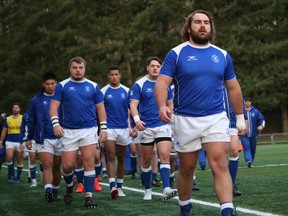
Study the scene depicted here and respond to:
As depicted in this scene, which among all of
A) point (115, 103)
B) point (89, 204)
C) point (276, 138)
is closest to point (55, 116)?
point (89, 204)

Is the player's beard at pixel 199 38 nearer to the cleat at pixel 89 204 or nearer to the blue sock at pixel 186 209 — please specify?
the blue sock at pixel 186 209

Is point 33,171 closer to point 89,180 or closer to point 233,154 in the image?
point 89,180

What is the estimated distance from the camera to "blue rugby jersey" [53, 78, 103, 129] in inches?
425

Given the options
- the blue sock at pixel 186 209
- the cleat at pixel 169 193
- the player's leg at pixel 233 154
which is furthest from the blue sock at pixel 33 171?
the blue sock at pixel 186 209

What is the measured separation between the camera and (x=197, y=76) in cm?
742

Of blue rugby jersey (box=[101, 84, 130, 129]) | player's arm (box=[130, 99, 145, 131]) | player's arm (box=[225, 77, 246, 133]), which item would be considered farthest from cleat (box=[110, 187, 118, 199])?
player's arm (box=[225, 77, 246, 133])

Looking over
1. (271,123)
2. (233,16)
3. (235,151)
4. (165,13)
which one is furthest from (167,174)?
(271,123)

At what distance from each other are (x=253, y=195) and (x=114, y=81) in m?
3.61

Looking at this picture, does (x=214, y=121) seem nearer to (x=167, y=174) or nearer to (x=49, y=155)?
(x=167, y=174)

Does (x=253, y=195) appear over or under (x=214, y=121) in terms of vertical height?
under

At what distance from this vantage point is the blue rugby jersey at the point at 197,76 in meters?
7.42

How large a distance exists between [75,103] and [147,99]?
1538mm

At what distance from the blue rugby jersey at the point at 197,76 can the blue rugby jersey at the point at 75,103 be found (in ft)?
11.4

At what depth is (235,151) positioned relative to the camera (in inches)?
434
